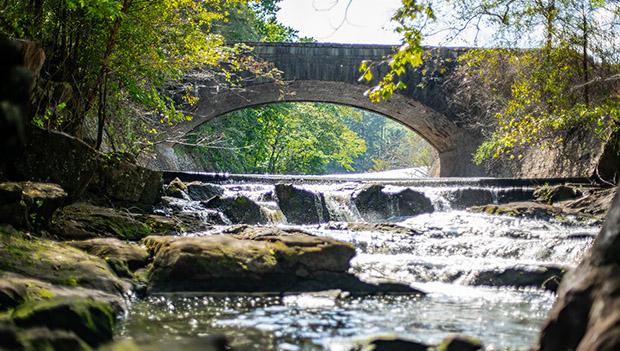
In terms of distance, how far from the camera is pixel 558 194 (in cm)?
1481

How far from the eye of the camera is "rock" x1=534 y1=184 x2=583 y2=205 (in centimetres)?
1475

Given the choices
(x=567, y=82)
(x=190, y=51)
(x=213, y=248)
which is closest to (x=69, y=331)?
(x=213, y=248)

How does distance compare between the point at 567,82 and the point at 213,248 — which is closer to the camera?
the point at 213,248

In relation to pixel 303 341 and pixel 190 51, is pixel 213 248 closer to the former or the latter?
pixel 303 341

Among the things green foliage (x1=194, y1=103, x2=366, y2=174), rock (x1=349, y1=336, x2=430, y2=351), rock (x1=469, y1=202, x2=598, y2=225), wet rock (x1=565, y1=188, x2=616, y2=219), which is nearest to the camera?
rock (x1=349, y1=336, x2=430, y2=351)

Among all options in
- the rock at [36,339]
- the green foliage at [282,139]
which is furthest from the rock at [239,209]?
the green foliage at [282,139]

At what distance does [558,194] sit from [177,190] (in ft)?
28.2

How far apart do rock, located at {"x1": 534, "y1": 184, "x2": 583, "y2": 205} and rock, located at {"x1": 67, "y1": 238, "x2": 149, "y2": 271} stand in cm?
1078

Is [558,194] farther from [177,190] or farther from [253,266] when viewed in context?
[253,266]

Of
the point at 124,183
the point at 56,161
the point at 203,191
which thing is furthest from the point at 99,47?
the point at 203,191

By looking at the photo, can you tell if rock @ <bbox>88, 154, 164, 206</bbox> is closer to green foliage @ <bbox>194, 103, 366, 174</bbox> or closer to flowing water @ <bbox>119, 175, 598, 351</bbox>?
flowing water @ <bbox>119, 175, 598, 351</bbox>

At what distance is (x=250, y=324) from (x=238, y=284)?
1.48m

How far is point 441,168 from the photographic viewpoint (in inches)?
1014

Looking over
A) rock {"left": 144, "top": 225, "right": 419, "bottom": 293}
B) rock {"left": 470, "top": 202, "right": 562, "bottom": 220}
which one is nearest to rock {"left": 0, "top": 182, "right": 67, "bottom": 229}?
rock {"left": 144, "top": 225, "right": 419, "bottom": 293}
